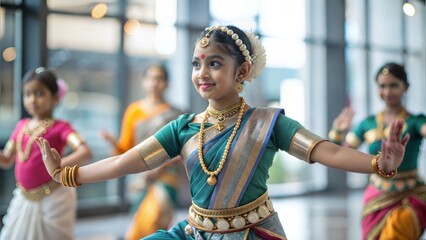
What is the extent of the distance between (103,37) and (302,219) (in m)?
3.04

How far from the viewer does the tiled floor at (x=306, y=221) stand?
553 cm

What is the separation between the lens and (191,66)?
24.3 ft

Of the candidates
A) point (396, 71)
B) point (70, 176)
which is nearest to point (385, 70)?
point (396, 71)

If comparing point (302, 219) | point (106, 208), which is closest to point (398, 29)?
point (302, 219)

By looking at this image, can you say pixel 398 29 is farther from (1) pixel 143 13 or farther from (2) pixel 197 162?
(2) pixel 197 162

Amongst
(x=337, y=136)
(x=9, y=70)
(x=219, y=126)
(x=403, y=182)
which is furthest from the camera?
(x=9, y=70)

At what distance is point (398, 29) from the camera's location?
11.6m

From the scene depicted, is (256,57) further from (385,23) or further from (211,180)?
(385,23)

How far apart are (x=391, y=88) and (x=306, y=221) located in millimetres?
3035

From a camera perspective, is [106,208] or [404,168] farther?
[106,208]

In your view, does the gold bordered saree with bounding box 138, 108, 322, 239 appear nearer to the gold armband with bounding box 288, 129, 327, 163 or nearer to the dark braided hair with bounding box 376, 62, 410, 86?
the gold armband with bounding box 288, 129, 327, 163

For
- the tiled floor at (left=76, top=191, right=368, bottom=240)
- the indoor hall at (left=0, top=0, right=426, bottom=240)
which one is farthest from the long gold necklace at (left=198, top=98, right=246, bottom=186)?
the tiled floor at (left=76, top=191, right=368, bottom=240)

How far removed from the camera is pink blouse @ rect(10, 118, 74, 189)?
10.5ft

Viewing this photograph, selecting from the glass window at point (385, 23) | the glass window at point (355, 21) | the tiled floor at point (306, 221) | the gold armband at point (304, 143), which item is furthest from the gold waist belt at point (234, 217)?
the glass window at point (385, 23)
